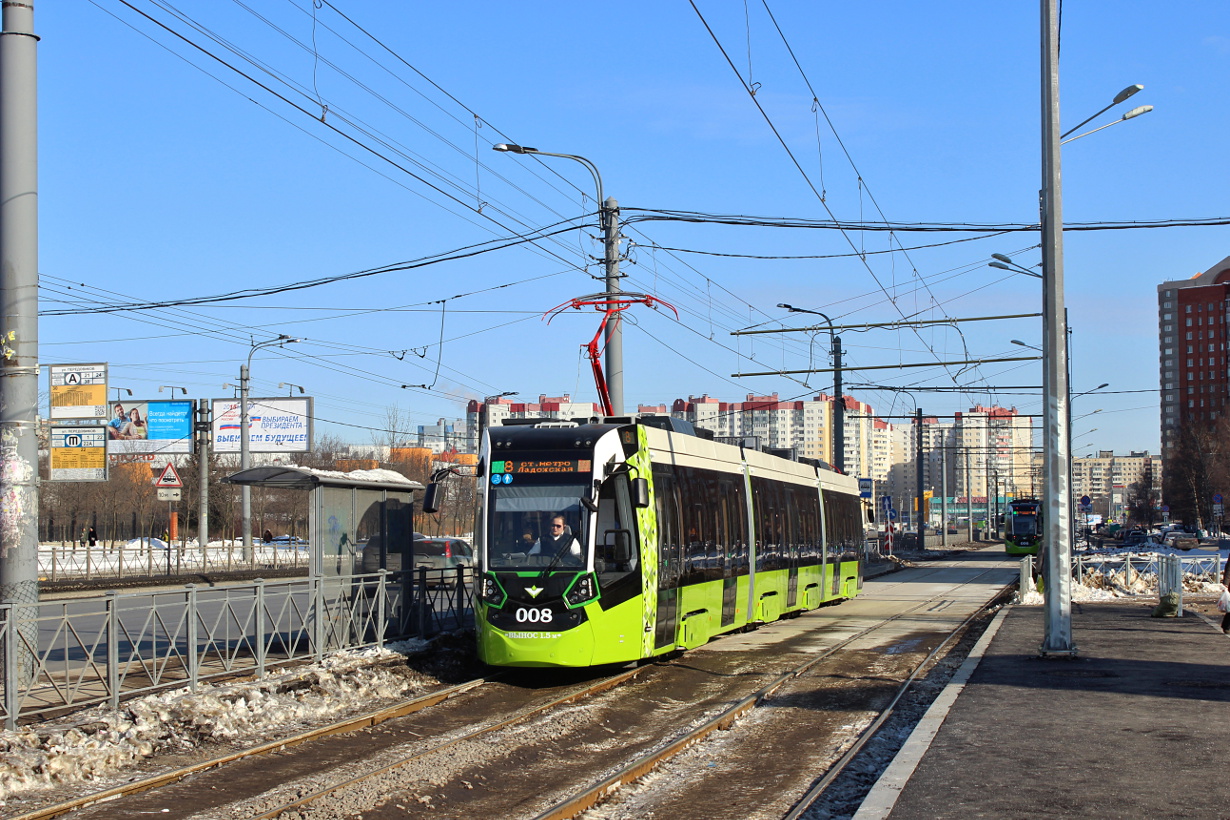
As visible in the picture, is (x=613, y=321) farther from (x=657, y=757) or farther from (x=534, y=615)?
(x=657, y=757)

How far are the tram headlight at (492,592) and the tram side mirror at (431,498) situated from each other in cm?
117

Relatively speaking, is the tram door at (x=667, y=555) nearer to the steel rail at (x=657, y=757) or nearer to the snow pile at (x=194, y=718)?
the steel rail at (x=657, y=757)

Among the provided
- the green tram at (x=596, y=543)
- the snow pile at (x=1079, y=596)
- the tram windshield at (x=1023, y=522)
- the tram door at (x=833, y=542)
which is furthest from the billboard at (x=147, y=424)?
the tram windshield at (x=1023, y=522)

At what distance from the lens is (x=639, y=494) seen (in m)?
13.5

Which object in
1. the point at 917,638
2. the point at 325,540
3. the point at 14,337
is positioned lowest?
the point at 917,638

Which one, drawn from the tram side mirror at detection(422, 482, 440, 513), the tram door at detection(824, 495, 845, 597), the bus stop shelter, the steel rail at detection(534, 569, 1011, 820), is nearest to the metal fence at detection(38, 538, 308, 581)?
the tram door at detection(824, 495, 845, 597)

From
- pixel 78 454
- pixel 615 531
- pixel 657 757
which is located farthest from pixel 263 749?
pixel 78 454

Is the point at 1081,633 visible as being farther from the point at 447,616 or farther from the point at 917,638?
the point at 447,616

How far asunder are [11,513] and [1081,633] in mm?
14337

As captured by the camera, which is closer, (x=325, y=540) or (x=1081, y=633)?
(x=325, y=540)

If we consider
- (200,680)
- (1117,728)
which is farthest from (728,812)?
(200,680)

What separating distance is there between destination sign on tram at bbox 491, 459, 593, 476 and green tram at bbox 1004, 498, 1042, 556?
47212 millimetres

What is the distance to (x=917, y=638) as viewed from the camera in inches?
738

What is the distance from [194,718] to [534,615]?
3.75 meters
